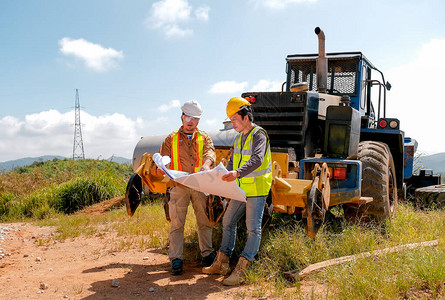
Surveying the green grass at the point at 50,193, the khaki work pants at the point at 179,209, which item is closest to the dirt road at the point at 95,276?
the khaki work pants at the point at 179,209

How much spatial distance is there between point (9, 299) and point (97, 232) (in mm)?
Result: 3982

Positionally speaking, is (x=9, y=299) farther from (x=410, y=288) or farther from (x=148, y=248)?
(x=410, y=288)

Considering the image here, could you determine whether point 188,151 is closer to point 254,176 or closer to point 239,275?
point 254,176

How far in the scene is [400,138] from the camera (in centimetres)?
737

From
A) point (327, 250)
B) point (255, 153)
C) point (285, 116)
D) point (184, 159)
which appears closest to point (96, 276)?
point (184, 159)

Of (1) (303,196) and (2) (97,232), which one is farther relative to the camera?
(2) (97,232)

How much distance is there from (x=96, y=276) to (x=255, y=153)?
7.89ft

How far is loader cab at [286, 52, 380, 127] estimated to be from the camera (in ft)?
24.5

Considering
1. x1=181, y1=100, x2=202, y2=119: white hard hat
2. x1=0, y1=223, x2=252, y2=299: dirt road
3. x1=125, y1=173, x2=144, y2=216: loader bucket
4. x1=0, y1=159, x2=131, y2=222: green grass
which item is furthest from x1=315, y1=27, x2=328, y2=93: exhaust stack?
x1=0, y1=159, x2=131, y2=222: green grass

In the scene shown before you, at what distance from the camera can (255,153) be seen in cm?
424

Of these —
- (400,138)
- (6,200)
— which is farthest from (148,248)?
(6,200)

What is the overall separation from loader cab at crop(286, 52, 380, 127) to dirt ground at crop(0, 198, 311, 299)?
13.8 feet

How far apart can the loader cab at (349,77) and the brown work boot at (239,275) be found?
13.4 feet

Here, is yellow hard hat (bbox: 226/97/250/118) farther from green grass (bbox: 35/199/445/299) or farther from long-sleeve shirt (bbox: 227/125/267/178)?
green grass (bbox: 35/199/445/299)
